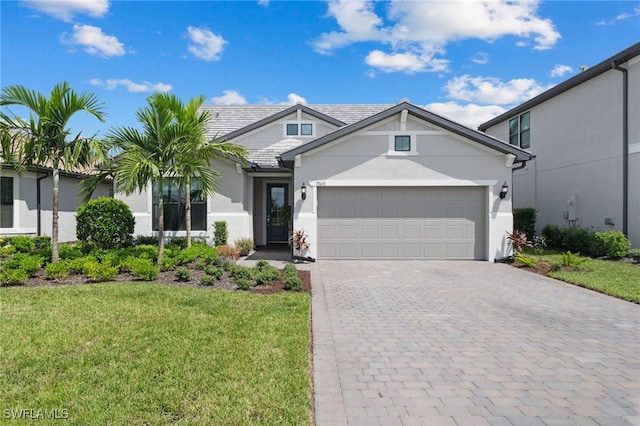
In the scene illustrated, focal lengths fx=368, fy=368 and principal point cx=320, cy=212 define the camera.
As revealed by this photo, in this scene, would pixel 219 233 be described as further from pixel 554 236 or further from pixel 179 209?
pixel 554 236

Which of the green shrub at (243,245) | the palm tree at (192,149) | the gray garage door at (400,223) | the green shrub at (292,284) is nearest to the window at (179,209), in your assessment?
the green shrub at (243,245)

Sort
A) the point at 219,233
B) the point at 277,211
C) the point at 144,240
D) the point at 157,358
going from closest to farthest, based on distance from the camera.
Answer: the point at 157,358 → the point at 144,240 → the point at 219,233 → the point at 277,211

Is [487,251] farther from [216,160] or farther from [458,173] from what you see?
[216,160]

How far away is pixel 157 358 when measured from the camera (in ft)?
13.3

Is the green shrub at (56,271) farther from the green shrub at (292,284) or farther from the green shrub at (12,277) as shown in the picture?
the green shrub at (292,284)

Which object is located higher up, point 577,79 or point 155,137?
point 577,79

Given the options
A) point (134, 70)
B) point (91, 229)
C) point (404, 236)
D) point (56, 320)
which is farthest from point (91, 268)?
Result: point (404, 236)

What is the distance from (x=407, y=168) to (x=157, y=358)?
9.73 meters

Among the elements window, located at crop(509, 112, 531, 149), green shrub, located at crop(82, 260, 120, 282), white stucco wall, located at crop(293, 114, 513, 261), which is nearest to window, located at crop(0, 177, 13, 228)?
green shrub, located at crop(82, 260, 120, 282)

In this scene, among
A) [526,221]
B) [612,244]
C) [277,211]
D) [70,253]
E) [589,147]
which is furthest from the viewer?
[277,211]

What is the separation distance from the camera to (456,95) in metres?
22.2

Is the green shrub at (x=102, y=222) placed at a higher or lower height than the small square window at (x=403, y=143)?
lower

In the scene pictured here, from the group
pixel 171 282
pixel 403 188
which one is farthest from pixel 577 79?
pixel 171 282

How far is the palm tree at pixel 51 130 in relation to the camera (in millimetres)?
8602
